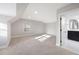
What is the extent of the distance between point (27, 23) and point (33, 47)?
842mm

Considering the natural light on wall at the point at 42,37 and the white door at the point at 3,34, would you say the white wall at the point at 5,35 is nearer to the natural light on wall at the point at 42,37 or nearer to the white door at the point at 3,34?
the white door at the point at 3,34

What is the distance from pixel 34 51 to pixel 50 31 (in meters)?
0.85

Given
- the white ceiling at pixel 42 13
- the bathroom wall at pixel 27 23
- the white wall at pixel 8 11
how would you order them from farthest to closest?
1. the bathroom wall at pixel 27 23
2. the white ceiling at pixel 42 13
3. the white wall at pixel 8 11

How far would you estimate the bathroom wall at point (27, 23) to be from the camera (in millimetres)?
3109

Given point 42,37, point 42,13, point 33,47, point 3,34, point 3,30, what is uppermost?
point 42,13

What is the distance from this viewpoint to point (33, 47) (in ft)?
10.1

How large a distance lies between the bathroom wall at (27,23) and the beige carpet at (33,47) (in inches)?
7.8

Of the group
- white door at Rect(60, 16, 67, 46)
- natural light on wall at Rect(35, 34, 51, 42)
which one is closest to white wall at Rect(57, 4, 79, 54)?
white door at Rect(60, 16, 67, 46)

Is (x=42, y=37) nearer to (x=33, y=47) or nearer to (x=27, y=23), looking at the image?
(x=33, y=47)

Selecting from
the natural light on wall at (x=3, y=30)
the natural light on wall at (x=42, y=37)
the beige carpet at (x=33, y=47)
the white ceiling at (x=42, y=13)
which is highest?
the white ceiling at (x=42, y=13)

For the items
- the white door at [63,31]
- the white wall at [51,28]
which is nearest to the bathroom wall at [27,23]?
the white wall at [51,28]

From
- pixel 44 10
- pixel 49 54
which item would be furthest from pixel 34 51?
pixel 44 10

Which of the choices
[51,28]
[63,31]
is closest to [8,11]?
[51,28]

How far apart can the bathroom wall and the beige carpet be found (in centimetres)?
20
